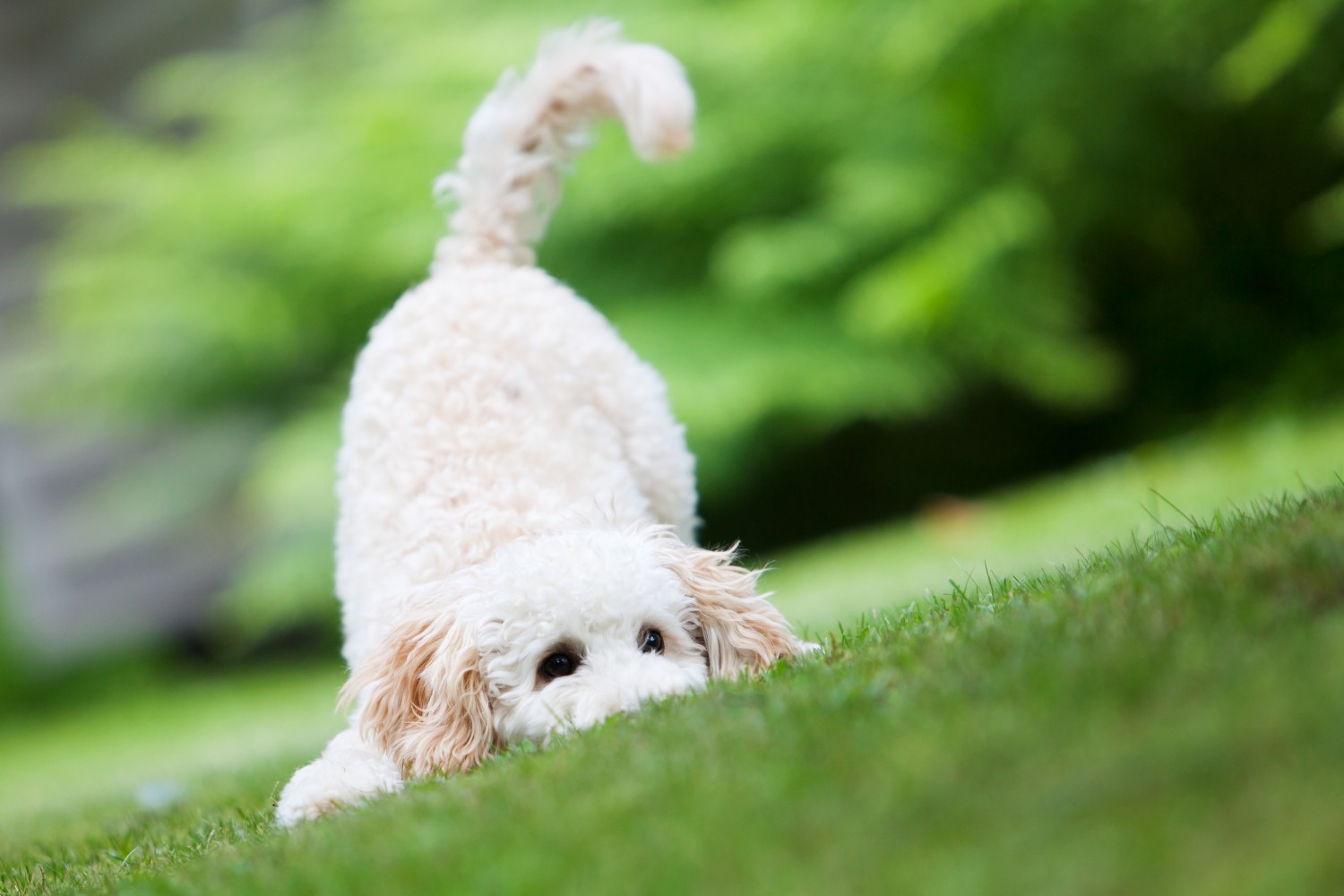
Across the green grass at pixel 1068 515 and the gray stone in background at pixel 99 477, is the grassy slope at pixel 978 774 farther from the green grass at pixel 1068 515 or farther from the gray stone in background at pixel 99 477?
the gray stone in background at pixel 99 477

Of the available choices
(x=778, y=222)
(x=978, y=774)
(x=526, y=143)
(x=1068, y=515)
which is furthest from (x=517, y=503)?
(x=778, y=222)

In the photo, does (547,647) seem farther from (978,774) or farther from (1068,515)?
(1068,515)

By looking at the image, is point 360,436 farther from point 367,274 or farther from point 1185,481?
point 367,274

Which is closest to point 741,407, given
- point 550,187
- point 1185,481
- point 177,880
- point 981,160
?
point 981,160

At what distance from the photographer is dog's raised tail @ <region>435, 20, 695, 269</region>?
5055 millimetres

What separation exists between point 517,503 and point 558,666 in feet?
2.79

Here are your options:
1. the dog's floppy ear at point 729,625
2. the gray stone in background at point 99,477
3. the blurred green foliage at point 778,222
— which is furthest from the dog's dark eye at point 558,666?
the gray stone in background at point 99,477

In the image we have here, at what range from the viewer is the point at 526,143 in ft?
17.0

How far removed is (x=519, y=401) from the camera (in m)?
4.58

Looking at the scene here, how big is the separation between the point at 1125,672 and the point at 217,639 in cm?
1417

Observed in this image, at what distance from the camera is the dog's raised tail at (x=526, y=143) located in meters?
5.05

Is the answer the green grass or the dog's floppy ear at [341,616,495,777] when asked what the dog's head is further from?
the green grass

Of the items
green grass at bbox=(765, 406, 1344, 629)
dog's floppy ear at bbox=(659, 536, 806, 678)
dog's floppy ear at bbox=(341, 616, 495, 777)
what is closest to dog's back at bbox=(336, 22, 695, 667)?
dog's floppy ear at bbox=(341, 616, 495, 777)

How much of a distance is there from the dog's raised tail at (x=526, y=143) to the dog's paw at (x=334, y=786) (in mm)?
2145
